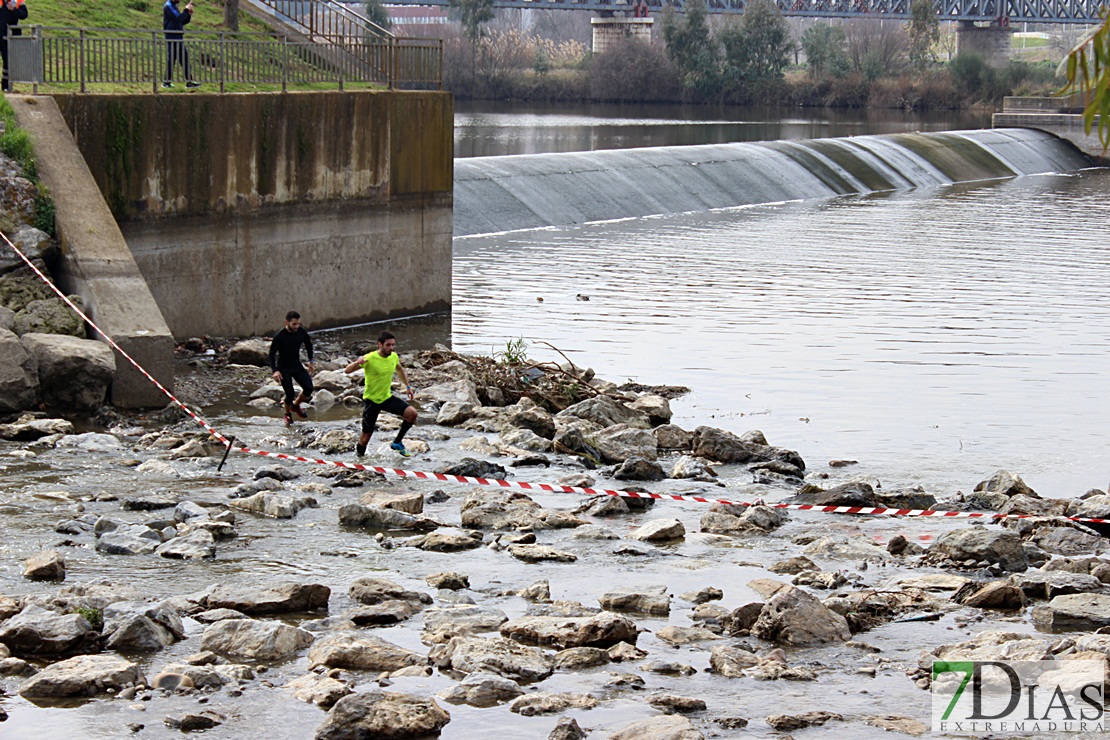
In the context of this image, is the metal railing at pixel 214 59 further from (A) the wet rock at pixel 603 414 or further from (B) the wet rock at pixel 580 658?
(B) the wet rock at pixel 580 658

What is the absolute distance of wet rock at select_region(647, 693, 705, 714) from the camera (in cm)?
916

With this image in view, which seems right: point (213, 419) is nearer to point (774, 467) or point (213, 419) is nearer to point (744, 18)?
point (774, 467)

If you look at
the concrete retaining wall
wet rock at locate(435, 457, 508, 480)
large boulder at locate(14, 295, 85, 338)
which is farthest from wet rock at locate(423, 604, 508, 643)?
the concrete retaining wall

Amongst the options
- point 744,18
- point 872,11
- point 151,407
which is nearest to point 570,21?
point 872,11

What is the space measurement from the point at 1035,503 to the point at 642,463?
154 inches

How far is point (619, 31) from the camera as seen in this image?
114 meters

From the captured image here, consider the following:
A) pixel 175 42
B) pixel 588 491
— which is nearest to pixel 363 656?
pixel 588 491

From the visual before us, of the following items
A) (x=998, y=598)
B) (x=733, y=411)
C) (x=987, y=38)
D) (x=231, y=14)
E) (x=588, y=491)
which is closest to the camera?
(x=998, y=598)

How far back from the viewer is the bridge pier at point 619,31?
113 meters

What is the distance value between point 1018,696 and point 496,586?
402 cm

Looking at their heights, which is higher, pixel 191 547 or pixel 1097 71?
pixel 1097 71

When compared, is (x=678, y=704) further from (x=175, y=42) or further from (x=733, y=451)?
(x=175, y=42)

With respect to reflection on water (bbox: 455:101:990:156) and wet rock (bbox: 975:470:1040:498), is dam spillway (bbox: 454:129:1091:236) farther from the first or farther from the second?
wet rock (bbox: 975:470:1040:498)

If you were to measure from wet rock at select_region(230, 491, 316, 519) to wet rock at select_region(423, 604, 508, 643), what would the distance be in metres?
2.97
